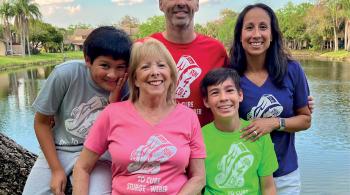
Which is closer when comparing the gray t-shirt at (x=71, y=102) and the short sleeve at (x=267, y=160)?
the gray t-shirt at (x=71, y=102)

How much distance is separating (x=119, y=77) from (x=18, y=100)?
18625 mm

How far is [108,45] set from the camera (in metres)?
Answer: 2.53

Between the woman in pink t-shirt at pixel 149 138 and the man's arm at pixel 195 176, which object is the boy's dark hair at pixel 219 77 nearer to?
the woman in pink t-shirt at pixel 149 138

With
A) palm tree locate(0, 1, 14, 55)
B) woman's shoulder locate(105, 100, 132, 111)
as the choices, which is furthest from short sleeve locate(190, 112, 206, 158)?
palm tree locate(0, 1, 14, 55)

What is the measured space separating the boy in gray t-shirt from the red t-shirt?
64cm

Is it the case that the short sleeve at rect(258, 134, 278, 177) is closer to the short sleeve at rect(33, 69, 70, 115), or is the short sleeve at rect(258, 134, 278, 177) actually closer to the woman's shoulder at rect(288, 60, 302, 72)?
the woman's shoulder at rect(288, 60, 302, 72)

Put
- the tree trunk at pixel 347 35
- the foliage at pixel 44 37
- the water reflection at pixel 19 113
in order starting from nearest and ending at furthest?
1. the water reflection at pixel 19 113
2. the tree trunk at pixel 347 35
3. the foliage at pixel 44 37

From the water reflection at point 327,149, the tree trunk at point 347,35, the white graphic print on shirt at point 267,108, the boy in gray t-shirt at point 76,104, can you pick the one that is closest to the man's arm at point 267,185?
the white graphic print on shirt at point 267,108

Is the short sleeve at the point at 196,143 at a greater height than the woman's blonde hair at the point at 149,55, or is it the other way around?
the woman's blonde hair at the point at 149,55

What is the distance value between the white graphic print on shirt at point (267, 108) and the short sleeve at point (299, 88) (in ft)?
0.47

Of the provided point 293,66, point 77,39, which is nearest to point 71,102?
point 293,66

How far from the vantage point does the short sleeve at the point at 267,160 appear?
277 cm

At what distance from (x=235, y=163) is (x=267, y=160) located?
201mm

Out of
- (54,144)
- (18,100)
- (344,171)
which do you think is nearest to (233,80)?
(54,144)
